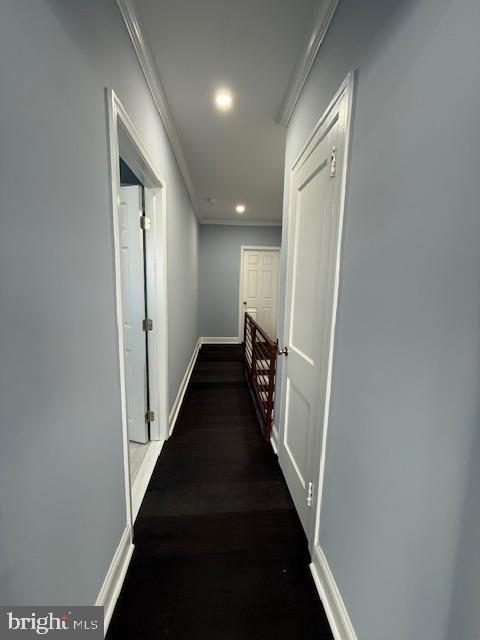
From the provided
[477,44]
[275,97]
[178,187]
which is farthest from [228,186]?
[477,44]

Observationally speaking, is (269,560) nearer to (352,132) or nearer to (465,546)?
(465,546)

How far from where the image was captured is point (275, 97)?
1.72 m

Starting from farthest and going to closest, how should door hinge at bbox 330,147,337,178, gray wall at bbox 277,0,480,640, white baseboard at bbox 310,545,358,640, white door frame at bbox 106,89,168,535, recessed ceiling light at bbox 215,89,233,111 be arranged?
recessed ceiling light at bbox 215,89,233,111 < white door frame at bbox 106,89,168,535 < door hinge at bbox 330,147,337,178 < white baseboard at bbox 310,545,358,640 < gray wall at bbox 277,0,480,640

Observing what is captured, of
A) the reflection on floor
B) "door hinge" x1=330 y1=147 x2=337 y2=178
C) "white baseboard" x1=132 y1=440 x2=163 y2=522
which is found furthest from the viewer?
the reflection on floor

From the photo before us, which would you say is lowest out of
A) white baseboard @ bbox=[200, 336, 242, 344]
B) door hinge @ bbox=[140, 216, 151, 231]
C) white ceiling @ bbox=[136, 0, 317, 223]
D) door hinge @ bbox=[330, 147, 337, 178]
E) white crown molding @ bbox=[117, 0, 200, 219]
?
white baseboard @ bbox=[200, 336, 242, 344]

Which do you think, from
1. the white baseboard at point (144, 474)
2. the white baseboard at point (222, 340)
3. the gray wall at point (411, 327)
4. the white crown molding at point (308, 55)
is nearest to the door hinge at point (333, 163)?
the gray wall at point (411, 327)

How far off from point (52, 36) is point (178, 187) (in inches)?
82.0

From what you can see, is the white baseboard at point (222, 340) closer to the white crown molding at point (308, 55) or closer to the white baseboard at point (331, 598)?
the white crown molding at point (308, 55)

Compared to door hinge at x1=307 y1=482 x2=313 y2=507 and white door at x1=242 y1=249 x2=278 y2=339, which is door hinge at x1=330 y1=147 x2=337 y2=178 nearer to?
door hinge at x1=307 y1=482 x2=313 y2=507

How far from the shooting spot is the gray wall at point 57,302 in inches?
22.6

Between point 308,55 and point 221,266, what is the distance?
4.01 m

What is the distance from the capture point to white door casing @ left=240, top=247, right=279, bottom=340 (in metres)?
5.30

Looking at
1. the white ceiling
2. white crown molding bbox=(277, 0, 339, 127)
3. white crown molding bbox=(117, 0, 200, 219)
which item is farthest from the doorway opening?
white crown molding bbox=(277, 0, 339, 127)

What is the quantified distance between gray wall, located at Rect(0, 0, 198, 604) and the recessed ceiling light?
71 centimetres
